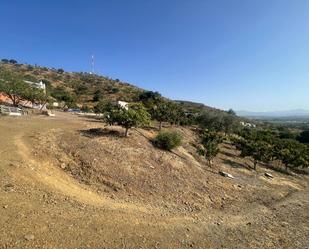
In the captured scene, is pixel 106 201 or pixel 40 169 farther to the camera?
pixel 40 169

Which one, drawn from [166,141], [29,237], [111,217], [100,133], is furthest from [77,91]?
[29,237]

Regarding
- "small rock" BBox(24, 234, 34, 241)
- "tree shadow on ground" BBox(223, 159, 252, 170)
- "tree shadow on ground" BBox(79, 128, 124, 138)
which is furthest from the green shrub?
"small rock" BBox(24, 234, 34, 241)

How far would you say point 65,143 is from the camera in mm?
17969

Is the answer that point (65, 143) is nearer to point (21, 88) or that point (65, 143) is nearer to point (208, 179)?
point (208, 179)

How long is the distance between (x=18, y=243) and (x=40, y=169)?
5.88m

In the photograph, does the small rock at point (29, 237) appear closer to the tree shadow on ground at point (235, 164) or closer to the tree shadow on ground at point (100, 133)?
the tree shadow on ground at point (100, 133)

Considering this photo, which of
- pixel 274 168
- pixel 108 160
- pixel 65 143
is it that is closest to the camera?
pixel 108 160

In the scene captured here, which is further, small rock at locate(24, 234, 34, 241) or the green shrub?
the green shrub

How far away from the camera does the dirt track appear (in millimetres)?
9523

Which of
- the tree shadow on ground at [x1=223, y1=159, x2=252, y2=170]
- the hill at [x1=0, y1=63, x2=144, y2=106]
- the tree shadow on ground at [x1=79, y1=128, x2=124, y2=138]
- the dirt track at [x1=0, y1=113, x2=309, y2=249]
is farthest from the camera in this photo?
the hill at [x1=0, y1=63, x2=144, y2=106]

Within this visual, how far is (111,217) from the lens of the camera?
11312 millimetres

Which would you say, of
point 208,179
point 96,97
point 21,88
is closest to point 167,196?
point 208,179

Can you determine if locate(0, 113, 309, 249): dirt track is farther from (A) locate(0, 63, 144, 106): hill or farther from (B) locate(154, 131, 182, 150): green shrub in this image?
(A) locate(0, 63, 144, 106): hill

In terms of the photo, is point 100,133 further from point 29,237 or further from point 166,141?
point 29,237
